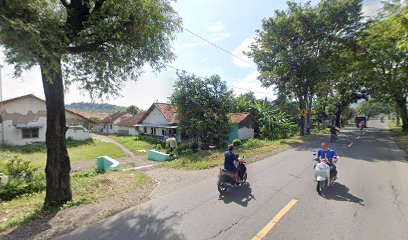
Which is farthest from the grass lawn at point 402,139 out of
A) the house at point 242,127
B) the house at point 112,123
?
the house at point 112,123

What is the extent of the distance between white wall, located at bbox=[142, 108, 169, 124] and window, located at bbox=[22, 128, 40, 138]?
13657mm

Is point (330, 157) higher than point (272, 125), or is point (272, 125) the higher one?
point (272, 125)

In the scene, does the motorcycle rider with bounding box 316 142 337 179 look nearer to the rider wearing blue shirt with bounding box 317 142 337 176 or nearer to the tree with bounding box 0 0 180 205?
the rider wearing blue shirt with bounding box 317 142 337 176

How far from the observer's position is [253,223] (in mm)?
5363

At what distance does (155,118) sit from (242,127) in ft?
43.4

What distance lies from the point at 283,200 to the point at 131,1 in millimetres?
7752

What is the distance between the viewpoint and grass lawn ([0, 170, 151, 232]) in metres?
6.44

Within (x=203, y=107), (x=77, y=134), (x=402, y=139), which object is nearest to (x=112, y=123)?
(x=77, y=134)

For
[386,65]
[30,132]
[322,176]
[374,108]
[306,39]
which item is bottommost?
[322,176]

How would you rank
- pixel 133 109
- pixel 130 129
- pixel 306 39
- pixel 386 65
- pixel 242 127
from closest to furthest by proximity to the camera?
pixel 306 39 < pixel 386 65 < pixel 242 127 < pixel 130 129 < pixel 133 109

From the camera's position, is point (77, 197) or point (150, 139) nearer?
point (77, 197)

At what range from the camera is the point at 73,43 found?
7.11m

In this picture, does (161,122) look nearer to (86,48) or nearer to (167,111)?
(167,111)

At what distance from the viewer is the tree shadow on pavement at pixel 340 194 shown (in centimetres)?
673
